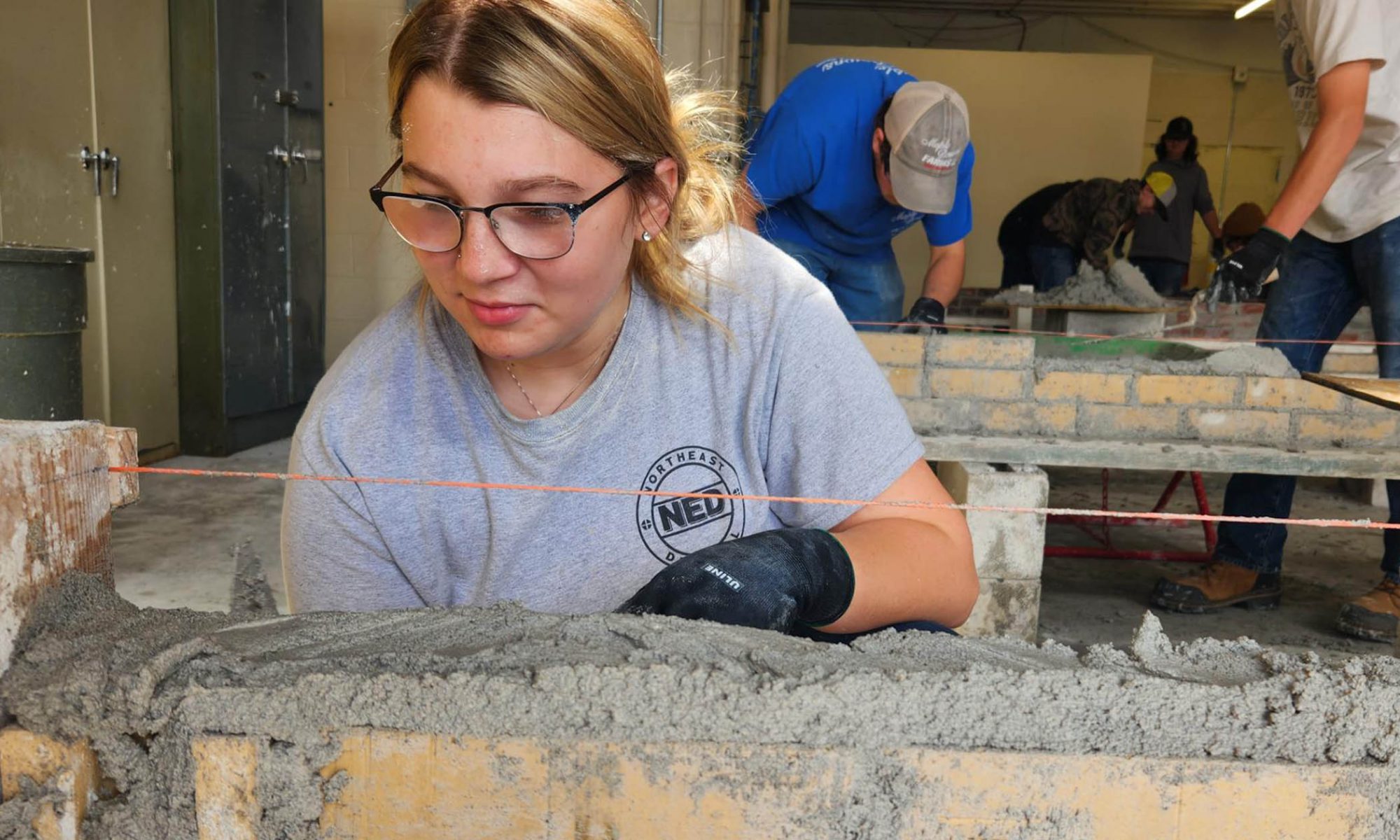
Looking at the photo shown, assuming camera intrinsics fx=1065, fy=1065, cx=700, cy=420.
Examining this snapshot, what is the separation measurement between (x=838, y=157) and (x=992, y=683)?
2.74 metres

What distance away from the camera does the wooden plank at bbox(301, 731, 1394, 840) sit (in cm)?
89

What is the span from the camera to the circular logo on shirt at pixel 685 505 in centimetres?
143

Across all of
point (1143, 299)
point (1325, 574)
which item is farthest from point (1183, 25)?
point (1325, 574)

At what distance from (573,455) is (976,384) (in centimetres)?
200

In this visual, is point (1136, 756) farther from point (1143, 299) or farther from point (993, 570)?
point (1143, 299)

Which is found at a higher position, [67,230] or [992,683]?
[67,230]

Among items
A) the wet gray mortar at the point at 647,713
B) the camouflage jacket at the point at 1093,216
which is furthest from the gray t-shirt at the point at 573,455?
the camouflage jacket at the point at 1093,216

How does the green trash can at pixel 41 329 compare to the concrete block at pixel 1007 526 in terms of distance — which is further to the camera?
the concrete block at pixel 1007 526

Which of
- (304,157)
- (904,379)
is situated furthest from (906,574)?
(304,157)

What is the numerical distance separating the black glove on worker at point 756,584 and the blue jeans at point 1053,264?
20.7ft

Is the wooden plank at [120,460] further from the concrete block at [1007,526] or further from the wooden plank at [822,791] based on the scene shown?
the concrete block at [1007,526]

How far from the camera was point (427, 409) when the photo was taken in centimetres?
142

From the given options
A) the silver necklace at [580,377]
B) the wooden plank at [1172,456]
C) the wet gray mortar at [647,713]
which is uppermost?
the silver necklace at [580,377]

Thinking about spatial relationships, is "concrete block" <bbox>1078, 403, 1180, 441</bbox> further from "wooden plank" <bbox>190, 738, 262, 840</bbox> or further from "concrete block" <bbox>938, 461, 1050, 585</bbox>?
"wooden plank" <bbox>190, 738, 262, 840</bbox>
